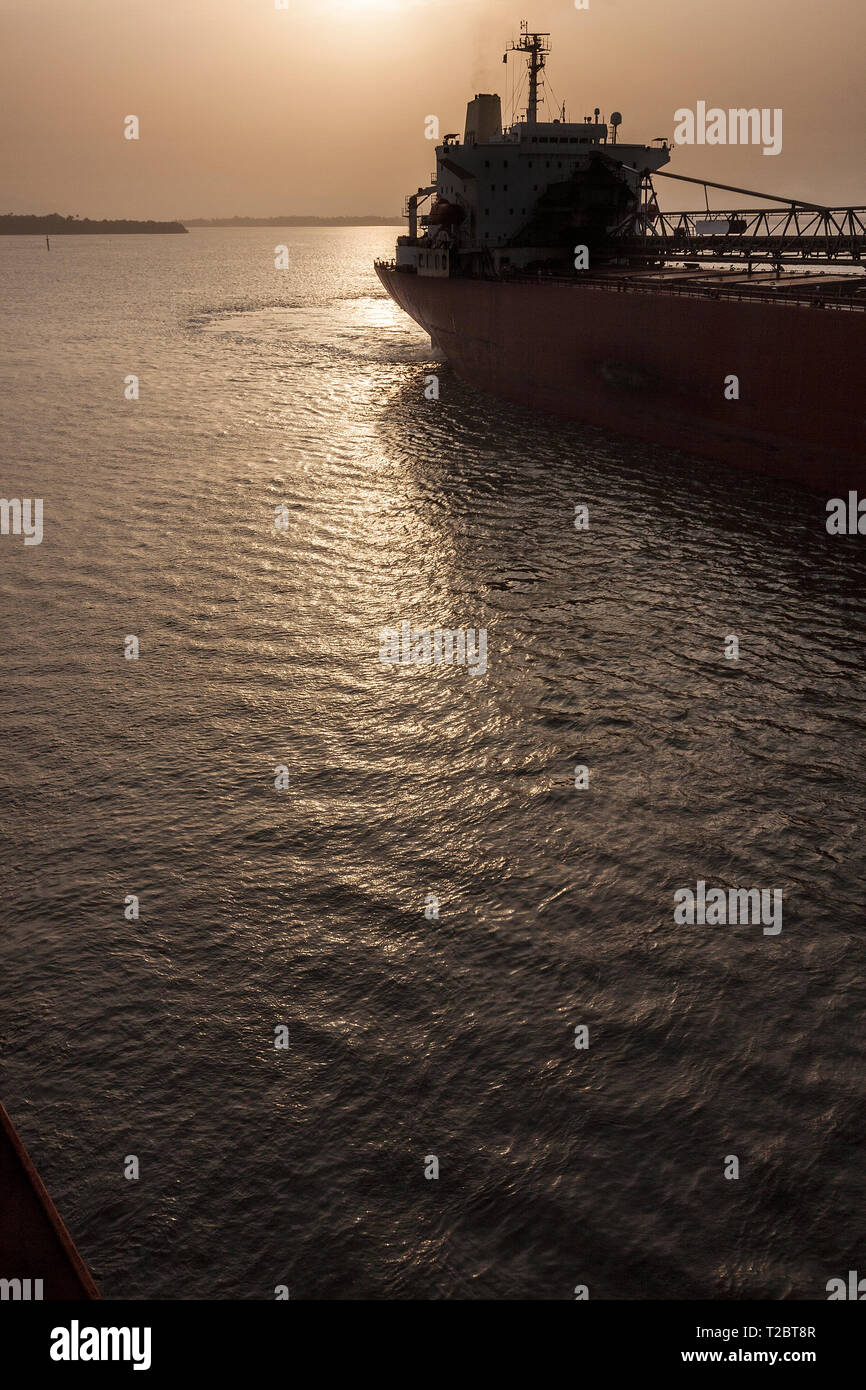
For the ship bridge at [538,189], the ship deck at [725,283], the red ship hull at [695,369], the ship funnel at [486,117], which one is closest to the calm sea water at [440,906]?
the red ship hull at [695,369]

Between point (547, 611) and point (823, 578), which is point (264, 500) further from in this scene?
point (823, 578)

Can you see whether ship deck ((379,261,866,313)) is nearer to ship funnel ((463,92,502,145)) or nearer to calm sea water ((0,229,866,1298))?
calm sea water ((0,229,866,1298))

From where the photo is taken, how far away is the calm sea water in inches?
309

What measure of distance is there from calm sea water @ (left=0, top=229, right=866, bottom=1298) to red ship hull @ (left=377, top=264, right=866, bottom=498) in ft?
11.3

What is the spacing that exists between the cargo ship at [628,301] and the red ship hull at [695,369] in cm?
6

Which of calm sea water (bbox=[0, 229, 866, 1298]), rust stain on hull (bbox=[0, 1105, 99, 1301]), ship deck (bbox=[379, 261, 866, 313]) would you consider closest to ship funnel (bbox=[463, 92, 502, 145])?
ship deck (bbox=[379, 261, 866, 313])

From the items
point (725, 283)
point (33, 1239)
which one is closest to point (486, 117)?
point (725, 283)

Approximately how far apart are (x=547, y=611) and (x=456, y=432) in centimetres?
2031

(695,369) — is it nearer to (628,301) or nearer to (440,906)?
(628,301)

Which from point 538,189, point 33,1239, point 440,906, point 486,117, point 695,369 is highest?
point 486,117

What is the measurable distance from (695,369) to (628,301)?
5.05m

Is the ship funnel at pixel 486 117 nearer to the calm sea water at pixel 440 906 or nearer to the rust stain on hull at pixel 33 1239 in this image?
the calm sea water at pixel 440 906

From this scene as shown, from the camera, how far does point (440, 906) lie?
1153 centimetres

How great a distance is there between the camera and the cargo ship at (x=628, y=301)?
2752 centimetres
